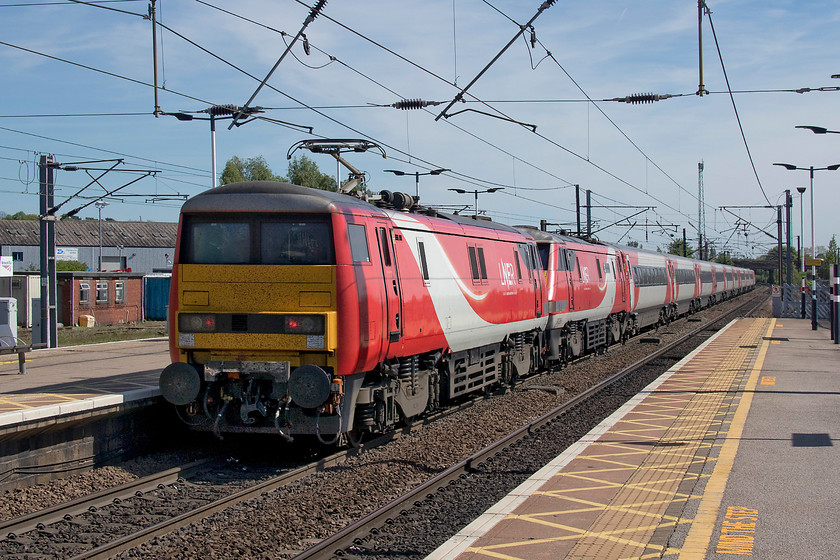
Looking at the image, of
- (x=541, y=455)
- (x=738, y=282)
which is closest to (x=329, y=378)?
(x=541, y=455)

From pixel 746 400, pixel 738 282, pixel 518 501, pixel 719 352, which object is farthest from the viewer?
pixel 738 282

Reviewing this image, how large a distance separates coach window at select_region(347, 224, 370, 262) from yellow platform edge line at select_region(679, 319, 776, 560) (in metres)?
4.78

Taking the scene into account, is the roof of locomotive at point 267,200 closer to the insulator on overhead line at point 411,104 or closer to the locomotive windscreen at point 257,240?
the locomotive windscreen at point 257,240

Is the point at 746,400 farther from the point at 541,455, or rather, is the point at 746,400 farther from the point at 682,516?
the point at 682,516

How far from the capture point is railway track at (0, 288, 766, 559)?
708 centimetres

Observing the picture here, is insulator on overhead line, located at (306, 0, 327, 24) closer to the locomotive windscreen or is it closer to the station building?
the locomotive windscreen

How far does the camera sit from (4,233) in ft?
218

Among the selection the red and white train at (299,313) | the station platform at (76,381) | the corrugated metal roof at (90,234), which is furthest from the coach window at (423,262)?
the corrugated metal roof at (90,234)

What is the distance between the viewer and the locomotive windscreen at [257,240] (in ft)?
32.3

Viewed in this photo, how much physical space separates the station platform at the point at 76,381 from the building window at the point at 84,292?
67.7 ft

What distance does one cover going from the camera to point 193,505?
8438 millimetres

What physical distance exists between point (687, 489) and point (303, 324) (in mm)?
4680

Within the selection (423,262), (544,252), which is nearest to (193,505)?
(423,262)

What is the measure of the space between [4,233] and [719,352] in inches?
2444
